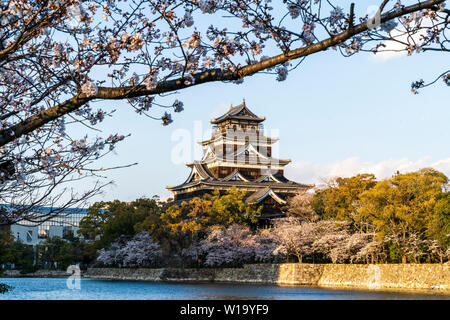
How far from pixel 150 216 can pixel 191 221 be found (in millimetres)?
3180

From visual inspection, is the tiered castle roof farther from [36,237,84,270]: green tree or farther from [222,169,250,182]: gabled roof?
[36,237,84,270]: green tree

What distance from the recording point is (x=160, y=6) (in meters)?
4.32

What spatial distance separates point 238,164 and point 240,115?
456 cm

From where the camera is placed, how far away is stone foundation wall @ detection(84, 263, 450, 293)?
2188 cm

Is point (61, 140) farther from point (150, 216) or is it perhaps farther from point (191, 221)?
point (150, 216)

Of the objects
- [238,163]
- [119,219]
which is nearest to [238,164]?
[238,163]

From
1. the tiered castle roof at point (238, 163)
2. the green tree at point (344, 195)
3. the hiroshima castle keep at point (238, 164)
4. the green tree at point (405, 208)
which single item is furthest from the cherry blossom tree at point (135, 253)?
the green tree at point (405, 208)

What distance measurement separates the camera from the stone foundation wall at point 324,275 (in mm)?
21875

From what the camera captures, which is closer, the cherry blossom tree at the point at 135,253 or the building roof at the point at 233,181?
the cherry blossom tree at the point at 135,253

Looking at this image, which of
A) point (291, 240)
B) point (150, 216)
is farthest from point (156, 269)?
point (291, 240)

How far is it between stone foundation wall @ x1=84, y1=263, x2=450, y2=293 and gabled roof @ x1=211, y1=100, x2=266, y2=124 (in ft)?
47.8

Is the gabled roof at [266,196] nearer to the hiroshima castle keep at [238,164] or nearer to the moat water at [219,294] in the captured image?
the hiroshima castle keep at [238,164]

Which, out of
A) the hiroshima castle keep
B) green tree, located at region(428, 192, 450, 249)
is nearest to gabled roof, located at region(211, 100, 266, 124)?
the hiroshima castle keep

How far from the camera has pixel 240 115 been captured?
4712 centimetres
